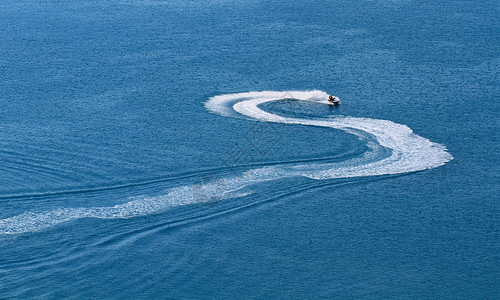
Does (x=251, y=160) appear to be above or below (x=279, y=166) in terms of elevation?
above

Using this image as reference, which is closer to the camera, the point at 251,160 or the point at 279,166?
the point at 279,166

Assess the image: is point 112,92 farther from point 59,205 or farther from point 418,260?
point 418,260

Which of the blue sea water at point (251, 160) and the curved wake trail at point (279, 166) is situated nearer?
the blue sea water at point (251, 160)

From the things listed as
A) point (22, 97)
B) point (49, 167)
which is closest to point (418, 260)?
point (49, 167)
